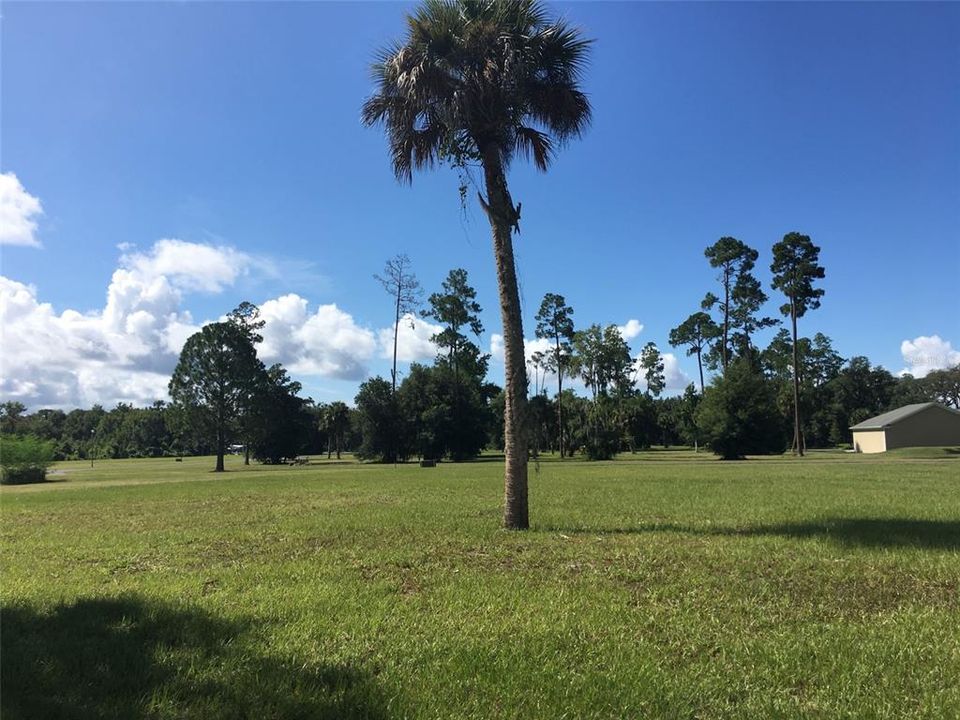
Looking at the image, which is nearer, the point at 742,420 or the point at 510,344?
the point at 510,344

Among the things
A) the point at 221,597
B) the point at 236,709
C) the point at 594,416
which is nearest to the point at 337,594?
the point at 221,597

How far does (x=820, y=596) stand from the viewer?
648cm

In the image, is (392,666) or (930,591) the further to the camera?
(930,591)

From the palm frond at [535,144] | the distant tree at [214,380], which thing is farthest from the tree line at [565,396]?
the palm frond at [535,144]

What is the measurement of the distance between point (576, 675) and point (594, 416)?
67185 millimetres

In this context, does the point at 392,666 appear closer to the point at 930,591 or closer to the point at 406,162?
the point at 930,591

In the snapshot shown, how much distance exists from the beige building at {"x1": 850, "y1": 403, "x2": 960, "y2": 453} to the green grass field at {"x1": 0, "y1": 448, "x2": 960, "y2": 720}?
58.6 metres

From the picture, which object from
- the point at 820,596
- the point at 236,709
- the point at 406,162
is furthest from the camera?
the point at 406,162

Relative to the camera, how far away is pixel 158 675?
179 inches

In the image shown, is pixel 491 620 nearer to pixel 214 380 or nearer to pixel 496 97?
pixel 496 97

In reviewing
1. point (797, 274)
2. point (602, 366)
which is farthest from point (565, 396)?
point (797, 274)

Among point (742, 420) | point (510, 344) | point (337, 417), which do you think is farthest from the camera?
point (337, 417)

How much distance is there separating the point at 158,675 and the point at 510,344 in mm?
8327

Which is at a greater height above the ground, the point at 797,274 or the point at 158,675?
the point at 797,274
